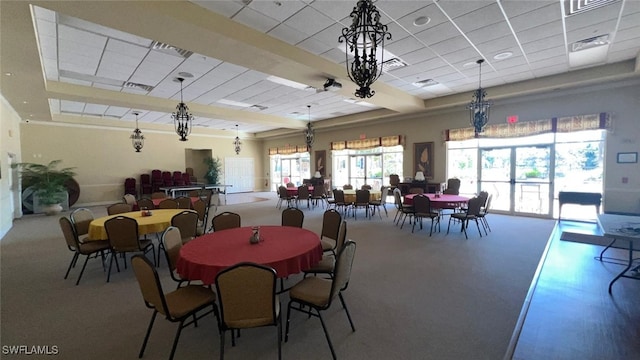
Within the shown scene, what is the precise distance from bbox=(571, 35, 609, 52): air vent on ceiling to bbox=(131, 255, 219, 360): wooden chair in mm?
6732

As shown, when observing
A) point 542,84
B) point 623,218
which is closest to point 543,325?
point 623,218

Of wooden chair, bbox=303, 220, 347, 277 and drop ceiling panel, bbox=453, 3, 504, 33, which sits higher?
drop ceiling panel, bbox=453, 3, 504, 33

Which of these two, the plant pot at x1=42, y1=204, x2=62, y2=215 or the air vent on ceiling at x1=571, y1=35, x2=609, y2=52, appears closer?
the air vent on ceiling at x1=571, y1=35, x2=609, y2=52

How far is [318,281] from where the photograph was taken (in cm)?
253

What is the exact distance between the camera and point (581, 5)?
3.50 metres

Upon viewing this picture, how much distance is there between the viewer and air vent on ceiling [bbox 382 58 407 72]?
5254mm

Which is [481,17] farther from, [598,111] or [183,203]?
[183,203]

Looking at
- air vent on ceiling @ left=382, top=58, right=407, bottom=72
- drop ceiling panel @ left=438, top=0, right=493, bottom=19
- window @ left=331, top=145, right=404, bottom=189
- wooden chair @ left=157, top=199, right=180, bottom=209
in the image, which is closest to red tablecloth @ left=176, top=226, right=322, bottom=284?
wooden chair @ left=157, top=199, right=180, bottom=209

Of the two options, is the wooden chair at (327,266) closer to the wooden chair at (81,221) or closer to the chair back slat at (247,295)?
the chair back slat at (247,295)

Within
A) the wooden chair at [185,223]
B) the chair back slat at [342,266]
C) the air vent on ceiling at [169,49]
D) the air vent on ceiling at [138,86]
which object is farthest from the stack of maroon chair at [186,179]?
the chair back slat at [342,266]

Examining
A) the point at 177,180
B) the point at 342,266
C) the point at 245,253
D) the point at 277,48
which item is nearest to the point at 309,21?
the point at 277,48

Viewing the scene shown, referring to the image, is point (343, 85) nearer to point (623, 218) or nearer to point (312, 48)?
point (312, 48)

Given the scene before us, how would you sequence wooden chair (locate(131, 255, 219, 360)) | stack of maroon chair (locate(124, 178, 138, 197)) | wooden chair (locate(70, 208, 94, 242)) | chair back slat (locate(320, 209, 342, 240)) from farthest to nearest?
stack of maroon chair (locate(124, 178, 138, 197)), wooden chair (locate(70, 208, 94, 242)), chair back slat (locate(320, 209, 342, 240)), wooden chair (locate(131, 255, 219, 360))

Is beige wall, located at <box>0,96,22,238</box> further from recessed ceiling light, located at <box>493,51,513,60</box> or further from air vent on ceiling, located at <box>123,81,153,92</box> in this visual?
recessed ceiling light, located at <box>493,51,513,60</box>
